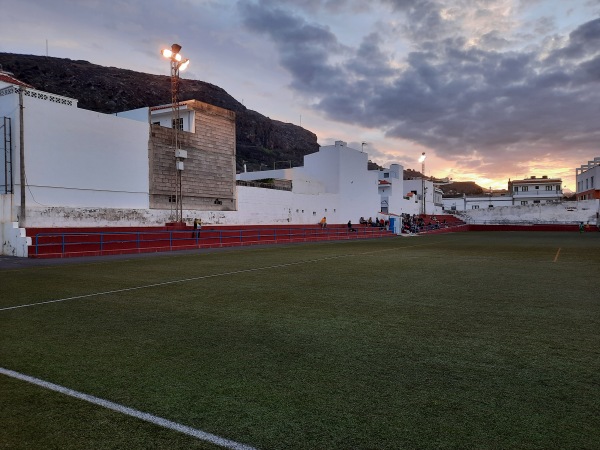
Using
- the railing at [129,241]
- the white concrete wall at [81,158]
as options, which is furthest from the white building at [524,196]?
the white concrete wall at [81,158]

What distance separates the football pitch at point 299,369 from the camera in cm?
283

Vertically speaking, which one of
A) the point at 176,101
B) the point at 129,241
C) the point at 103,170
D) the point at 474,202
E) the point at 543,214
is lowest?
the point at 129,241

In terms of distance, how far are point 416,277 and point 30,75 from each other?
156 m

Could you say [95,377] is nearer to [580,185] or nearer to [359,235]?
[359,235]

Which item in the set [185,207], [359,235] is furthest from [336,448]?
[359,235]

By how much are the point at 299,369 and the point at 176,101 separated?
25467mm

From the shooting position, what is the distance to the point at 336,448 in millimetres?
2615

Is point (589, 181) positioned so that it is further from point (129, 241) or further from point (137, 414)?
point (137, 414)

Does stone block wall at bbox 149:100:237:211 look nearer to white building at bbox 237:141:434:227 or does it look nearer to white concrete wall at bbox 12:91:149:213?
white concrete wall at bbox 12:91:149:213

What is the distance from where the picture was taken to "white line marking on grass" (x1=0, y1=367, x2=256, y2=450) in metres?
2.70

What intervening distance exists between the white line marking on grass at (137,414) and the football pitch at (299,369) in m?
0.01

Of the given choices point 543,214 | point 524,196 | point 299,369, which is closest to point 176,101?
point 299,369

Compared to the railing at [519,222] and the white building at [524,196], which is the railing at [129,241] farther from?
the white building at [524,196]

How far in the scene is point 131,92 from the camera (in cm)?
15012
